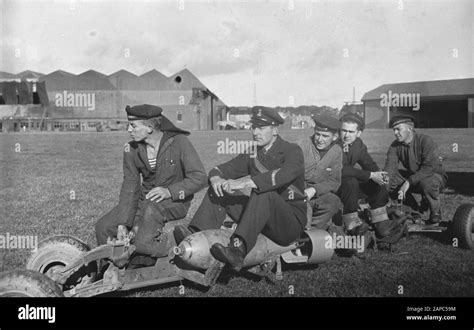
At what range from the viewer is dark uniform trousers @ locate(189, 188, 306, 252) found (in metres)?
4.49

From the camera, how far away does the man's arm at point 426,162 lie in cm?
682

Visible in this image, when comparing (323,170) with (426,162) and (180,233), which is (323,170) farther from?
(180,233)

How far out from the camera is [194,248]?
14.5 ft

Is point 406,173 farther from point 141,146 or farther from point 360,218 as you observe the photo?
point 141,146

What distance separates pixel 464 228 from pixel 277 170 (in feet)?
10.1

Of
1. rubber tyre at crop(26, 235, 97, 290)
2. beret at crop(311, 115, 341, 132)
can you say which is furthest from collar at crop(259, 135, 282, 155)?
rubber tyre at crop(26, 235, 97, 290)

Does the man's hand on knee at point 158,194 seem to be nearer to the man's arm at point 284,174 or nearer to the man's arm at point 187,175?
the man's arm at point 187,175

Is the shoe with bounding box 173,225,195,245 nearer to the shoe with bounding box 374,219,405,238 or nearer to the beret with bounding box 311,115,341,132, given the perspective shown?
the beret with bounding box 311,115,341,132

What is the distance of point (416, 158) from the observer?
700cm

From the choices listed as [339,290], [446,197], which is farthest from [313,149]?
[446,197]

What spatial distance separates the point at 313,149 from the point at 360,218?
1.20 m

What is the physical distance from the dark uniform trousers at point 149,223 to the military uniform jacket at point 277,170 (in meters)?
0.57
